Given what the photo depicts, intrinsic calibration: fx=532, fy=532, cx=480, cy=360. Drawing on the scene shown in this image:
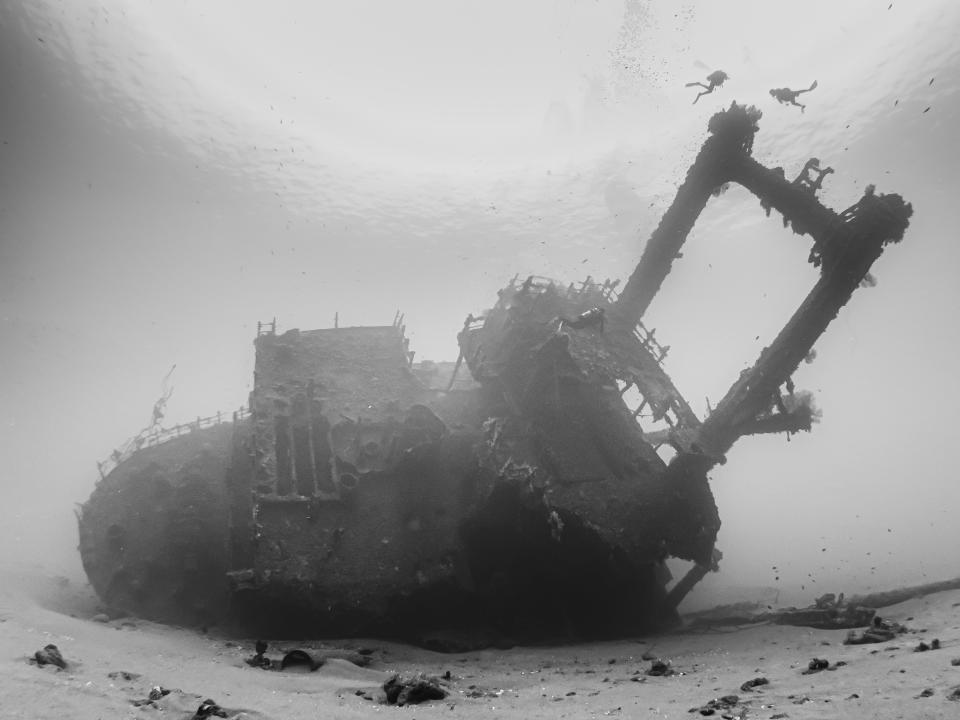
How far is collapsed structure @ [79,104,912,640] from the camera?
28.8ft

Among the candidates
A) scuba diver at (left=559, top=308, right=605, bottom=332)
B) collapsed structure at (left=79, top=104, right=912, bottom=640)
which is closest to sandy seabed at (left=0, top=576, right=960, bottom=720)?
collapsed structure at (left=79, top=104, right=912, bottom=640)

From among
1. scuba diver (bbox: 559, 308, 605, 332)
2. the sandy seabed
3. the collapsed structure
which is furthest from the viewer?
scuba diver (bbox: 559, 308, 605, 332)

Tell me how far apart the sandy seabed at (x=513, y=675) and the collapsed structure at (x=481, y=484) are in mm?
840

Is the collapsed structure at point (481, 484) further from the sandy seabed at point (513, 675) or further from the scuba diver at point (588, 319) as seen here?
the sandy seabed at point (513, 675)

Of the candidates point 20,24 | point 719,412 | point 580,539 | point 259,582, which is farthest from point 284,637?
point 20,24

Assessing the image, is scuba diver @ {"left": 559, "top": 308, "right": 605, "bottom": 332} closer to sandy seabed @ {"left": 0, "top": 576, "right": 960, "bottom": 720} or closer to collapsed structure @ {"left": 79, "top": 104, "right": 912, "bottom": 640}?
collapsed structure @ {"left": 79, "top": 104, "right": 912, "bottom": 640}

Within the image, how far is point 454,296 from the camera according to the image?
3088 inches

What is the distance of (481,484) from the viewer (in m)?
9.84

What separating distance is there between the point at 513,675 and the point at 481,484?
3.40 meters

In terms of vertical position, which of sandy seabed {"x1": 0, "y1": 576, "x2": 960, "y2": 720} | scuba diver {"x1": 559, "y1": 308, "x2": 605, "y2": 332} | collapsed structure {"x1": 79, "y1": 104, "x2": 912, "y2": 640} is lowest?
sandy seabed {"x1": 0, "y1": 576, "x2": 960, "y2": 720}

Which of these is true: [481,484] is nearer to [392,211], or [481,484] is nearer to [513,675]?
[513,675]

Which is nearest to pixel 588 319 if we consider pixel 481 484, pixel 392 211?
pixel 481 484

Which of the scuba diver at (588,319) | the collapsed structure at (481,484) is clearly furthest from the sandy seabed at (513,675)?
the scuba diver at (588,319)

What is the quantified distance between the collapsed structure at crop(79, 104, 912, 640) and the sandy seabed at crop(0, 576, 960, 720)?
33.1 inches
